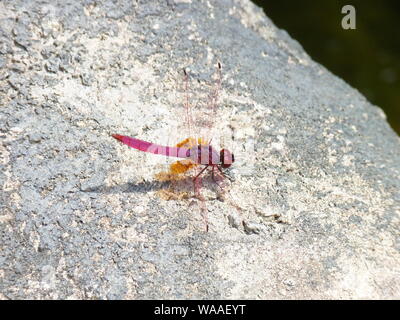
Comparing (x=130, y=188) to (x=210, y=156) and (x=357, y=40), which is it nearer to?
(x=210, y=156)

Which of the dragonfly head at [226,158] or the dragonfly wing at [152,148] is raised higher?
the dragonfly wing at [152,148]

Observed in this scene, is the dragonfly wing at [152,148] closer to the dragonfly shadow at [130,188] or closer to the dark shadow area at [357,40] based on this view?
the dragonfly shadow at [130,188]

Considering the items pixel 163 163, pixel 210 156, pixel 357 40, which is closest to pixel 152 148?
pixel 163 163

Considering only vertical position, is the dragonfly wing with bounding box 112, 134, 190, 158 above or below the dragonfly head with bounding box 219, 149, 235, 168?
above

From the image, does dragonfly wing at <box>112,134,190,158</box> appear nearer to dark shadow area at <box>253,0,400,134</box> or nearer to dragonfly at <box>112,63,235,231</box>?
dragonfly at <box>112,63,235,231</box>

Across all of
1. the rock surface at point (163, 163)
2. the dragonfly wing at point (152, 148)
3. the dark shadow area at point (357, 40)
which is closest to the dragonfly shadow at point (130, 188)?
the rock surface at point (163, 163)

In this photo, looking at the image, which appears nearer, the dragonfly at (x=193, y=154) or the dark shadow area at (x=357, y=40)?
the dragonfly at (x=193, y=154)

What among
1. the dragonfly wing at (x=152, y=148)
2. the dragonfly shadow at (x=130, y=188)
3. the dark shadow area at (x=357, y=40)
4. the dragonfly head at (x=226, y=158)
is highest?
the dark shadow area at (x=357, y=40)

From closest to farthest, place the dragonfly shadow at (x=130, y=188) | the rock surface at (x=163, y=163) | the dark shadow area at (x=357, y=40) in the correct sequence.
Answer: the rock surface at (x=163, y=163) < the dragonfly shadow at (x=130, y=188) < the dark shadow area at (x=357, y=40)

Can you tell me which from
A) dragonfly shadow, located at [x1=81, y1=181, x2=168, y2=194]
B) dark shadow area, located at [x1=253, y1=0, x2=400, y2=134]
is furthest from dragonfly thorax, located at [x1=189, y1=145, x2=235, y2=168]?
dark shadow area, located at [x1=253, y1=0, x2=400, y2=134]
